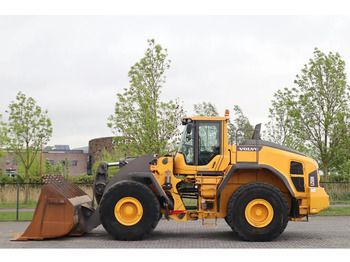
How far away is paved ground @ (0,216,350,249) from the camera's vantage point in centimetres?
1248

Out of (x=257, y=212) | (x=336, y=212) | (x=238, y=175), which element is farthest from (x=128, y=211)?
(x=336, y=212)

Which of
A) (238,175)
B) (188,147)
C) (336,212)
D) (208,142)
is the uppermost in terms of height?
(208,142)

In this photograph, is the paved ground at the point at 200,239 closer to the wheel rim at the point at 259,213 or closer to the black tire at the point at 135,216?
the black tire at the point at 135,216

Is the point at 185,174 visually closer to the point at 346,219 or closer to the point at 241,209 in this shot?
the point at 241,209

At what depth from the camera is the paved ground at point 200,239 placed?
12484 millimetres

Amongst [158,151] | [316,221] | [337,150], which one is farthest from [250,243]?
[337,150]

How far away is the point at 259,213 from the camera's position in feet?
42.9

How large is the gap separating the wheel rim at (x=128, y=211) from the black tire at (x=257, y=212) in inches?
91.2

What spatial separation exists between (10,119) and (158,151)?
9.09 meters

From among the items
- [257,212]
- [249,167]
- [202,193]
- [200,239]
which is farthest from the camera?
[200,239]

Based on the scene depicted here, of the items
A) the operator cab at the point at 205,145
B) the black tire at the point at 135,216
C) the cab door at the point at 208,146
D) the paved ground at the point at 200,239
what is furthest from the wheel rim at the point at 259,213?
the black tire at the point at 135,216

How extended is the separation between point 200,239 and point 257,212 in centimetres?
183

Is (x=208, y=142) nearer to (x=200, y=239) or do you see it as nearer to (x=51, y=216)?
(x=200, y=239)

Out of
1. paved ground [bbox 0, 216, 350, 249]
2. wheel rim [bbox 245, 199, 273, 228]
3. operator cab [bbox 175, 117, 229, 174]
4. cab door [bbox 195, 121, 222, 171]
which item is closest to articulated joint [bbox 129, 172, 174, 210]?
operator cab [bbox 175, 117, 229, 174]
